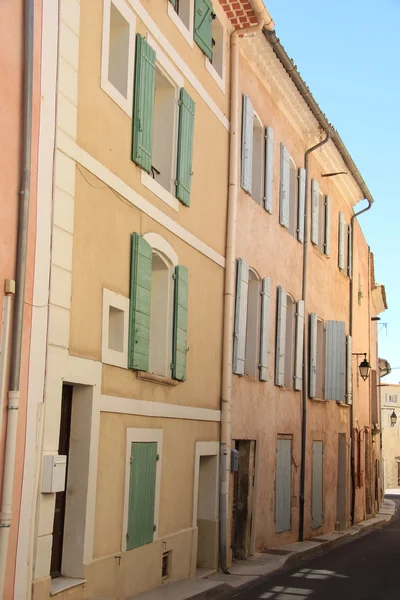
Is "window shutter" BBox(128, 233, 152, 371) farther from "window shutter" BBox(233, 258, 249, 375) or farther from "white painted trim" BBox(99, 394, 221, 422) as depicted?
"window shutter" BBox(233, 258, 249, 375)

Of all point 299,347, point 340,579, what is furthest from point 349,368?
point 340,579

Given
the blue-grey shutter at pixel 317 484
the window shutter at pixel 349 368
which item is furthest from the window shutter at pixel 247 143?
the window shutter at pixel 349 368

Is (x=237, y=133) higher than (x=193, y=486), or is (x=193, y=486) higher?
(x=237, y=133)

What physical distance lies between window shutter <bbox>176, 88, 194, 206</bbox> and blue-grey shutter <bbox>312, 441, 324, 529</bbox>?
342 inches

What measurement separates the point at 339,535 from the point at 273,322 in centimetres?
567

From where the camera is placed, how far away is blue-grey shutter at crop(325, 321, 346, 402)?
1906 centimetres

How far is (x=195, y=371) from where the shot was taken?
38.9 ft

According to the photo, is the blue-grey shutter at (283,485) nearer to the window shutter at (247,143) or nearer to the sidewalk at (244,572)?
the sidewalk at (244,572)

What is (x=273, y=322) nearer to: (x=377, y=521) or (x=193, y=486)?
(x=193, y=486)

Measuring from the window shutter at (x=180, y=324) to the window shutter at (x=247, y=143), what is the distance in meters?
3.23

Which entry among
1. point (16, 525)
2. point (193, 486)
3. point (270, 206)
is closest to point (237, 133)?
point (270, 206)

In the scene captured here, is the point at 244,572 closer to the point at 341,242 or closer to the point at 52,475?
the point at 52,475

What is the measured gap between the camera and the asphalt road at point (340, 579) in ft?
35.7

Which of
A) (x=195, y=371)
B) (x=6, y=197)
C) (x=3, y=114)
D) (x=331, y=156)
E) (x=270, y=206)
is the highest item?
(x=331, y=156)
